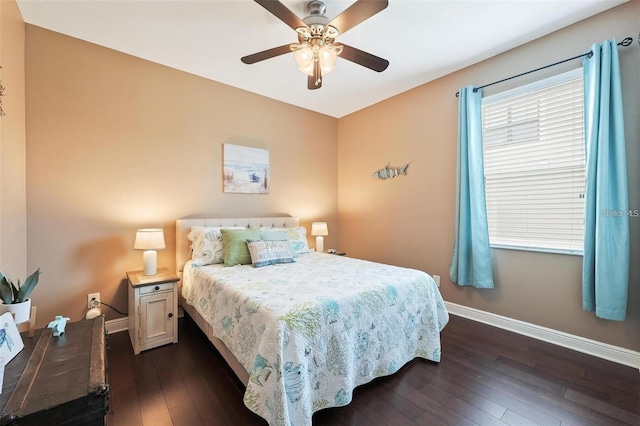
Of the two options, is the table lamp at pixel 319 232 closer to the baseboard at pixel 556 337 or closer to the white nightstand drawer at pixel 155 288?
the baseboard at pixel 556 337

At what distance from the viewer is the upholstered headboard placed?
292 cm

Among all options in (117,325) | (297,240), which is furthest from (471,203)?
(117,325)

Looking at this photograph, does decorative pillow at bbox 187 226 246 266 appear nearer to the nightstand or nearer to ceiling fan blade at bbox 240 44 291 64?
the nightstand

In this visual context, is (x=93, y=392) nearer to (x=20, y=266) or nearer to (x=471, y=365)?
(x=20, y=266)

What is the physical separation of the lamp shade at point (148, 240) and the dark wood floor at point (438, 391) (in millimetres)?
890

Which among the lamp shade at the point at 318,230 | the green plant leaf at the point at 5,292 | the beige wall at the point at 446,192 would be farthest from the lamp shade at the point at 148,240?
the beige wall at the point at 446,192

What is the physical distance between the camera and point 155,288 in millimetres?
2389

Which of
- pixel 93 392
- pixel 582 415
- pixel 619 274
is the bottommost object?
pixel 582 415

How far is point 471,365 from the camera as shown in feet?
6.97

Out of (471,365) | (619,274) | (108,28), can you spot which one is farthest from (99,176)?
(619,274)

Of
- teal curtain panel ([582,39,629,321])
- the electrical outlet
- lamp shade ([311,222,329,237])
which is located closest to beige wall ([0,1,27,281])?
the electrical outlet

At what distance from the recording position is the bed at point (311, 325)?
1344mm

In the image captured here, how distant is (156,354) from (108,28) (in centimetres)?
285

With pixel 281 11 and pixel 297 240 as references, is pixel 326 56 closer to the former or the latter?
pixel 281 11
